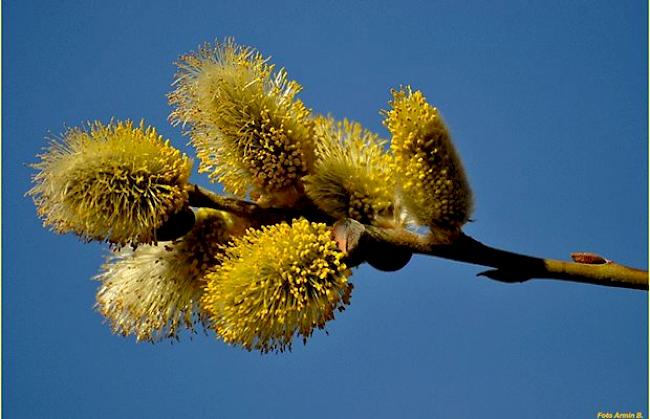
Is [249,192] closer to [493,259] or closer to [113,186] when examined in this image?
[113,186]

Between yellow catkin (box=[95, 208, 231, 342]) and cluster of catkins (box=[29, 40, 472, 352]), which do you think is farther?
yellow catkin (box=[95, 208, 231, 342])

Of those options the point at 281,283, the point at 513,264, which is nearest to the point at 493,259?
the point at 513,264

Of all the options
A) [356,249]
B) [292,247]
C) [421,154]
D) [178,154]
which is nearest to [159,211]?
[178,154]

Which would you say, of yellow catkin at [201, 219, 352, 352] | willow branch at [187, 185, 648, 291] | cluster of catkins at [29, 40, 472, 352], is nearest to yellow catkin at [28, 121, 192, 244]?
cluster of catkins at [29, 40, 472, 352]

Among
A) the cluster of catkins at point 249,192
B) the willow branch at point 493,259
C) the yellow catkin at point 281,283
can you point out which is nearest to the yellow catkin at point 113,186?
the cluster of catkins at point 249,192

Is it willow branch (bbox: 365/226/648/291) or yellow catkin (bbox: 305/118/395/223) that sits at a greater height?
yellow catkin (bbox: 305/118/395/223)

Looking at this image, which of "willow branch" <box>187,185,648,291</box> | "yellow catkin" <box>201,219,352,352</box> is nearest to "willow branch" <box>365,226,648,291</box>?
"willow branch" <box>187,185,648,291</box>

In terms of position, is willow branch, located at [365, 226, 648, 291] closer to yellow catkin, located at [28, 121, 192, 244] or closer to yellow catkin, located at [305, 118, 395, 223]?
yellow catkin, located at [305, 118, 395, 223]

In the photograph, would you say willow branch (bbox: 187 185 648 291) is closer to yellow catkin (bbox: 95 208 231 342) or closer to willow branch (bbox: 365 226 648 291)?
willow branch (bbox: 365 226 648 291)
